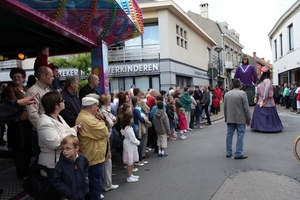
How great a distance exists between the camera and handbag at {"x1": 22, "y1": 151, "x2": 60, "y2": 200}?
285cm

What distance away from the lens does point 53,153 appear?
299 centimetres

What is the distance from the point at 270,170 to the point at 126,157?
283 centimetres

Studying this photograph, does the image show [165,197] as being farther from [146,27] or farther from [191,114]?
[146,27]

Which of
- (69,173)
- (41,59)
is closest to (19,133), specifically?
(41,59)

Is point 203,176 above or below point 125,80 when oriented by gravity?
below

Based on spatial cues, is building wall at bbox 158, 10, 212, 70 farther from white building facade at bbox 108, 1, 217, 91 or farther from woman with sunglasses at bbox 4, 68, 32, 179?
woman with sunglasses at bbox 4, 68, 32, 179

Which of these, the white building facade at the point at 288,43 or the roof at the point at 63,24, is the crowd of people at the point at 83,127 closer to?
the roof at the point at 63,24

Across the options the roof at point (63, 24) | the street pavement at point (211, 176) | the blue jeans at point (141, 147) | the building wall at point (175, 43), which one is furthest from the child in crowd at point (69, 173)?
the building wall at point (175, 43)

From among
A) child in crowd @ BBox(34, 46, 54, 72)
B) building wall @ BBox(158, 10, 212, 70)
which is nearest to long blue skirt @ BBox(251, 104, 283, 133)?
child in crowd @ BBox(34, 46, 54, 72)

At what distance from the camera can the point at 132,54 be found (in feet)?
56.4

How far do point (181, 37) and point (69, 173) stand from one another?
17974 millimetres

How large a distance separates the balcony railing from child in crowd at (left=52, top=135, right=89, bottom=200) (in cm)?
1449

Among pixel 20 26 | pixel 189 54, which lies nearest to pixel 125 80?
pixel 189 54

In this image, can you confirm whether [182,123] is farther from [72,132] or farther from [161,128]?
[72,132]
